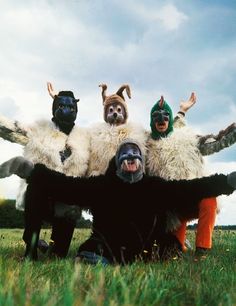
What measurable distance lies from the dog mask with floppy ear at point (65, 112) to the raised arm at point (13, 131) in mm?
461

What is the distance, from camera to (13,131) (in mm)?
6742

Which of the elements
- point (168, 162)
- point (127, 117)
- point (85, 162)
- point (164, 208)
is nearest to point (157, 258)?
point (164, 208)

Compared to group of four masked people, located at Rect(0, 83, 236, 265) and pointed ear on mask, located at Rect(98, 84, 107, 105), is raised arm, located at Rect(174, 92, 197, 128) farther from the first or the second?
pointed ear on mask, located at Rect(98, 84, 107, 105)

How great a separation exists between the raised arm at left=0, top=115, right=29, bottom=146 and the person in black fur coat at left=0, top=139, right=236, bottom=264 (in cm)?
117

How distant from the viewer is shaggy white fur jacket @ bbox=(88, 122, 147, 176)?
6.24 meters

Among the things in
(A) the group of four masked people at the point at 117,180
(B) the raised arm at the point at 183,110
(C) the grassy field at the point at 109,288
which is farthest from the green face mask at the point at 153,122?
(C) the grassy field at the point at 109,288

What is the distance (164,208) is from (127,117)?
6.22 ft

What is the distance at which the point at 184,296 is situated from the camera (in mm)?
2801

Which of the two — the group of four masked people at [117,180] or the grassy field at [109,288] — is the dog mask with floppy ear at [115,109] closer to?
the group of four masked people at [117,180]

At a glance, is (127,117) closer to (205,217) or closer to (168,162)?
(168,162)

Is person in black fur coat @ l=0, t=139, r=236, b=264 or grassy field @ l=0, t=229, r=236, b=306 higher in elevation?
person in black fur coat @ l=0, t=139, r=236, b=264

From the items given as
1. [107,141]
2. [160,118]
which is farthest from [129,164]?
[160,118]

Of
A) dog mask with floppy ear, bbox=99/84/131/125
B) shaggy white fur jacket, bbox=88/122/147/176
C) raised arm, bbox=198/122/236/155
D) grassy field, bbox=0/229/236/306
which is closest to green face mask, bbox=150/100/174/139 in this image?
shaggy white fur jacket, bbox=88/122/147/176

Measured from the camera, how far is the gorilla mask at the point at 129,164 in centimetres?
534
